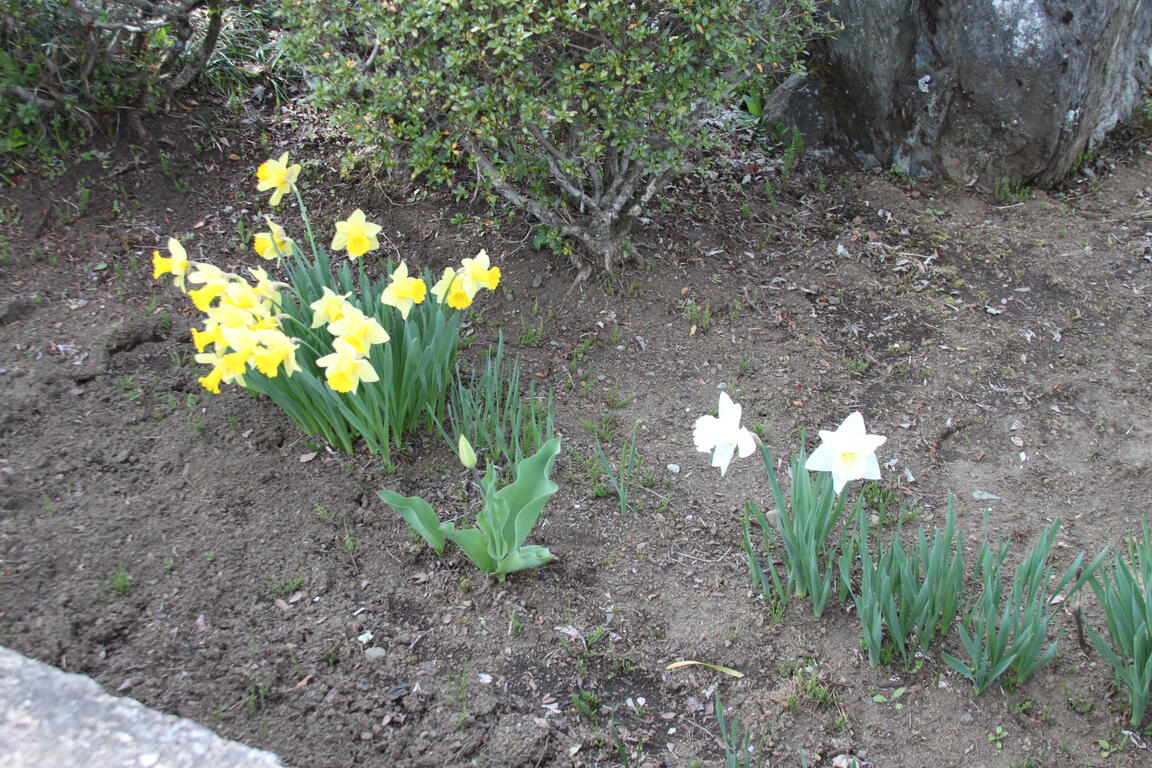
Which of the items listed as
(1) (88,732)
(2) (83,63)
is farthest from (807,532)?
(2) (83,63)

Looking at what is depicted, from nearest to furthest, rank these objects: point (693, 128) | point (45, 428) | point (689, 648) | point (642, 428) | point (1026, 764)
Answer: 1. point (1026, 764)
2. point (689, 648)
3. point (45, 428)
4. point (642, 428)
5. point (693, 128)

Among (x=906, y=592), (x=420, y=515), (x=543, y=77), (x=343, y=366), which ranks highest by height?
(x=543, y=77)

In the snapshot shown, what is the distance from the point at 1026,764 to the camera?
2029 millimetres

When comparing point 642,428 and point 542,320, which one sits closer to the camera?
point 642,428

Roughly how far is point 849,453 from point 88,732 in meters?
1.75

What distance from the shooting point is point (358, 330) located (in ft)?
7.40

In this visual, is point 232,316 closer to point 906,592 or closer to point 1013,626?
point 906,592

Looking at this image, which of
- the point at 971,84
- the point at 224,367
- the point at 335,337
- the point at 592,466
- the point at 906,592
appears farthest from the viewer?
the point at 971,84

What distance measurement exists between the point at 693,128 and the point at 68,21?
272 centimetres

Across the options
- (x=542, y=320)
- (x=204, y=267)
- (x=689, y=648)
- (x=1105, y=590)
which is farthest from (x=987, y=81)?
(x=204, y=267)

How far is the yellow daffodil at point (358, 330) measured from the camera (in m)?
2.24

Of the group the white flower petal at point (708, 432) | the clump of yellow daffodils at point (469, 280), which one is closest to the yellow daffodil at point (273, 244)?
the clump of yellow daffodils at point (469, 280)

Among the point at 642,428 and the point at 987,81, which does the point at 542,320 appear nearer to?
the point at 642,428

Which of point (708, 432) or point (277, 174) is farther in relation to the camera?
point (277, 174)
